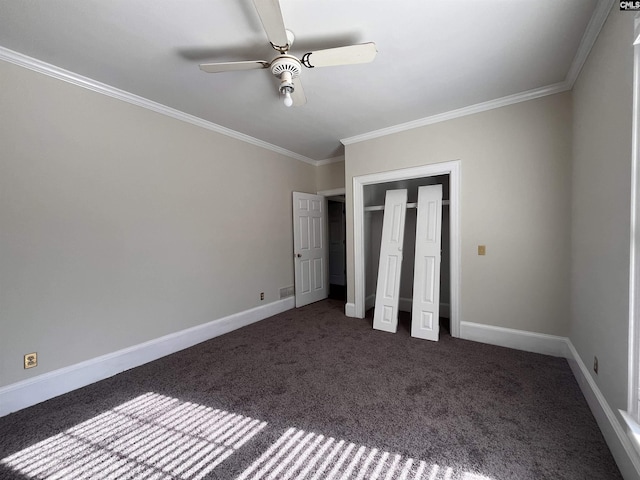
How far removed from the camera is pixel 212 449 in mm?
1580

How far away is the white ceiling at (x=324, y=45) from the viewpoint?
1629mm

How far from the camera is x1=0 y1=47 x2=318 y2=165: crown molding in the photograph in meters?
1.98

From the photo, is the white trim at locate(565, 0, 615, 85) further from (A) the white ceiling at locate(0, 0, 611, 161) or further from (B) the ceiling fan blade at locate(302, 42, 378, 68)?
(B) the ceiling fan blade at locate(302, 42, 378, 68)

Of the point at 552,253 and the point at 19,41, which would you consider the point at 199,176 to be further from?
the point at 552,253

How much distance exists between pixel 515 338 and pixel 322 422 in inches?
91.6

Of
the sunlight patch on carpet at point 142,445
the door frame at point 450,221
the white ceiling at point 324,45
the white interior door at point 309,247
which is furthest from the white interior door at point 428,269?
the sunlight patch on carpet at point 142,445

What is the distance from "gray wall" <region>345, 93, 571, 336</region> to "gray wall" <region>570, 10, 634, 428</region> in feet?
0.91

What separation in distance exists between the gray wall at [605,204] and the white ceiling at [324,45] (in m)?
0.32

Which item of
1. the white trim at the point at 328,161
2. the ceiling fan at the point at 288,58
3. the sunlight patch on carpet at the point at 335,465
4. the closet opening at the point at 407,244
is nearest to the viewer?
the sunlight patch on carpet at the point at 335,465

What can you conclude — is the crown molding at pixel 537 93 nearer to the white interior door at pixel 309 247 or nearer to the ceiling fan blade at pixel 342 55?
the white interior door at pixel 309 247

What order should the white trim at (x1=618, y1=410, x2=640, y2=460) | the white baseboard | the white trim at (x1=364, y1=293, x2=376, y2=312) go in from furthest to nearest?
1. the white trim at (x1=364, y1=293, x2=376, y2=312)
2. the white baseboard
3. the white trim at (x1=618, y1=410, x2=640, y2=460)

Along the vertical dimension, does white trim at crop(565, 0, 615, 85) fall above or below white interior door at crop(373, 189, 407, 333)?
above

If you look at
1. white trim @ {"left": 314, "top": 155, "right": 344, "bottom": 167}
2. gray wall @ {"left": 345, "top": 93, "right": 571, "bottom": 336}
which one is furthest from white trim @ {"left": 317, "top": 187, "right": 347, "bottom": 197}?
gray wall @ {"left": 345, "top": 93, "right": 571, "bottom": 336}

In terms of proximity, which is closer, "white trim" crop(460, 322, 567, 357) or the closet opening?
"white trim" crop(460, 322, 567, 357)
